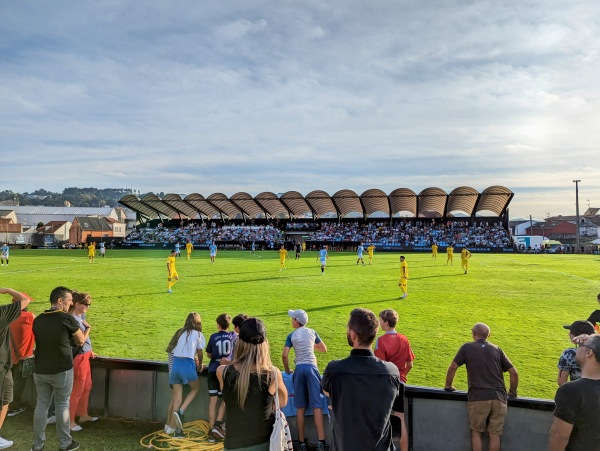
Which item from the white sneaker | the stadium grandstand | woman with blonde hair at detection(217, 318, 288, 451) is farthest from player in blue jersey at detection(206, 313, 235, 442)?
the stadium grandstand

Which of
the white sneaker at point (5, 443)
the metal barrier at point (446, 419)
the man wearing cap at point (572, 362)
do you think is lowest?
the white sneaker at point (5, 443)

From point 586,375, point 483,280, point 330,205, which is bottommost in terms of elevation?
point 483,280

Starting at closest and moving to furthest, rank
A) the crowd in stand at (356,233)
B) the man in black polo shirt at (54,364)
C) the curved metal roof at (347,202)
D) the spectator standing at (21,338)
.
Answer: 1. the man in black polo shirt at (54,364)
2. the spectator standing at (21,338)
3. the crowd in stand at (356,233)
4. the curved metal roof at (347,202)

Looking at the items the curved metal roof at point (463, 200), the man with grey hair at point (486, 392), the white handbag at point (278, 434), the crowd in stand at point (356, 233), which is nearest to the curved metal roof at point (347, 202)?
the crowd in stand at point (356, 233)

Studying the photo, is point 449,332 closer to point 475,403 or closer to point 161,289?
point 475,403

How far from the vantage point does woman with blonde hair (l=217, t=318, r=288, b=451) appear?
3.66m

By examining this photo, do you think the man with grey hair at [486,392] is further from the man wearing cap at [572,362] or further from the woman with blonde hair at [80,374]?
the woman with blonde hair at [80,374]

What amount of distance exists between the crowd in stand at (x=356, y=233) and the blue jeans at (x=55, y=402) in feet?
195

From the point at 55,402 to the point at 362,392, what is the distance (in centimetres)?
398

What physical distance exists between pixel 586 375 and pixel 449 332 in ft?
26.6

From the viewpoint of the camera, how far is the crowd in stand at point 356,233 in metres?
62.9

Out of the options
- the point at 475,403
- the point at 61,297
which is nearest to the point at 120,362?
the point at 61,297

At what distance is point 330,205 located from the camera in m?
69.1

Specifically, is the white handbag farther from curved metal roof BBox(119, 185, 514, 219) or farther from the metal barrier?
curved metal roof BBox(119, 185, 514, 219)
